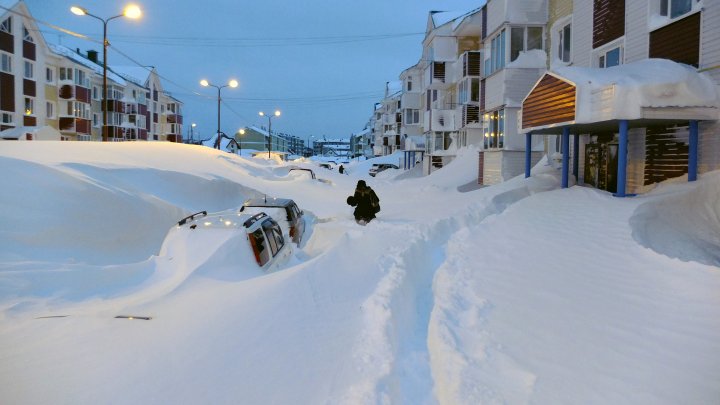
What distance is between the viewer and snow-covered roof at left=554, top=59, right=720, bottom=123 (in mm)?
11078

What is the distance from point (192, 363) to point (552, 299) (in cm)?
469

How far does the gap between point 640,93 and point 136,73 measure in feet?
228

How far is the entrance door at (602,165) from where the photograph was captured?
16172mm

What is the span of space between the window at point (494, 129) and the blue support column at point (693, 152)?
34.5ft

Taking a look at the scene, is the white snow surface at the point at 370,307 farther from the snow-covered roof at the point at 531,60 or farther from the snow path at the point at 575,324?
the snow-covered roof at the point at 531,60

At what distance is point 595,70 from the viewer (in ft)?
43.9

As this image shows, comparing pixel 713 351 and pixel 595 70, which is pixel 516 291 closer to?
pixel 713 351

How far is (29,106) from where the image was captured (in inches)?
1540

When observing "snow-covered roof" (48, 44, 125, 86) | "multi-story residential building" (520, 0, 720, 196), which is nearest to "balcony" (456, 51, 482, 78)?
"multi-story residential building" (520, 0, 720, 196)

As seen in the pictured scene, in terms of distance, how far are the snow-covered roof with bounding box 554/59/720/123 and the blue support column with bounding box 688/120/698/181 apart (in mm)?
626

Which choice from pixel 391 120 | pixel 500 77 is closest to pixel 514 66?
pixel 500 77

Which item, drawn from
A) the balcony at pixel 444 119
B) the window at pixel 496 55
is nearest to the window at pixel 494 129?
the window at pixel 496 55

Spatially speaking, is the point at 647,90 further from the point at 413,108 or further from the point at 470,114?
the point at 413,108

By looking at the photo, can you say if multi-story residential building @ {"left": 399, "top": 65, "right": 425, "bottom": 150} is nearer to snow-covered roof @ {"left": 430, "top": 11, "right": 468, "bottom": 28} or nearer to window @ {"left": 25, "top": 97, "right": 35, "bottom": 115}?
snow-covered roof @ {"left": 430, "top": 11, "right": 468, "bottom": 28}
